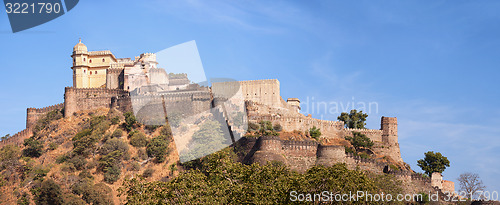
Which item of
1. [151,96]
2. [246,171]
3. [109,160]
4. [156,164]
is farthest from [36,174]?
[246,171]

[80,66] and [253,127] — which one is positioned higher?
[80,66]

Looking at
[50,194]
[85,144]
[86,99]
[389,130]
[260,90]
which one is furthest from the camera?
[260,90]

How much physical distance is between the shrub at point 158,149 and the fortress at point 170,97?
7684mm

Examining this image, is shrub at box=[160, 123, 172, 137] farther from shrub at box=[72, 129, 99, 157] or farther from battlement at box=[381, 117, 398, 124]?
battlement at box=[381, 117, 398, 124]

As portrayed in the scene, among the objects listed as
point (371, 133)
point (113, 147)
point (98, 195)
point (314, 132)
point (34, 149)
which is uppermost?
point (314, 132)

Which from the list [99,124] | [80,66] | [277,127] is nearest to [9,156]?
[99,124]

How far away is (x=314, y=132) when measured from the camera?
292ft

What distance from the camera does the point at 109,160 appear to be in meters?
77.4

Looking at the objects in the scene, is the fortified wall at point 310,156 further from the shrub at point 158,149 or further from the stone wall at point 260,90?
the stone wall at point 260,90

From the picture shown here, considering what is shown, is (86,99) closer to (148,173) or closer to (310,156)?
(148,173)

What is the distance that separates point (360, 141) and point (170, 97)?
25543 millimetres

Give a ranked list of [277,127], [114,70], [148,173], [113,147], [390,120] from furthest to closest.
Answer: [114,70] → [390,120] → [277,127] → [113,147] → [148,173]

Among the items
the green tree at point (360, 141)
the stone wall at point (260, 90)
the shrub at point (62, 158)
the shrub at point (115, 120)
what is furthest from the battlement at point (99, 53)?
the green tree at point (360, 141)

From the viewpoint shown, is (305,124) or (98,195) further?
(305,124)
